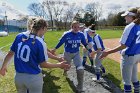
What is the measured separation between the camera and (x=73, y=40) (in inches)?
373

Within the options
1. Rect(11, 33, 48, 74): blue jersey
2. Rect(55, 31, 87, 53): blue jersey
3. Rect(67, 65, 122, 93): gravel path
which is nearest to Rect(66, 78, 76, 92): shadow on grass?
Rect(67, 65, 122, 93): gravel path

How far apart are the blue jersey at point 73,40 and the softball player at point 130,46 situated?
98.3 inches

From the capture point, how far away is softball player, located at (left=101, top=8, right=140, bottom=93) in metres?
6.64

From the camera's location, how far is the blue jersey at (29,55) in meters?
5.24

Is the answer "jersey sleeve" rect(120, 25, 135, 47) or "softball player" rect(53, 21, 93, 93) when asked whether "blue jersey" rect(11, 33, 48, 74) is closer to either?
"jersey sleeve" rect(120, 25, 135, 47)

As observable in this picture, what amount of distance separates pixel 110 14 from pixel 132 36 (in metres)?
107

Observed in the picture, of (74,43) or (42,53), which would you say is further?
(74,43)

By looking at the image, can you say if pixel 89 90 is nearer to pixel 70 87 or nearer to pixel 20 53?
pixel 70 87

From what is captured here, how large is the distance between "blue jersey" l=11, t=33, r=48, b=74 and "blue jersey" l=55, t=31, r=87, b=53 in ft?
13.6

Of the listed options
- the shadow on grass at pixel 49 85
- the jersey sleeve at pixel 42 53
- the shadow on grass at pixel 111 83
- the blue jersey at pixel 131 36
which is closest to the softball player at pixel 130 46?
the blue jersey at pixel 131 36

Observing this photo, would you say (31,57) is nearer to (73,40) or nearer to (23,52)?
(23,52)

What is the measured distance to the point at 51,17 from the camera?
330ft

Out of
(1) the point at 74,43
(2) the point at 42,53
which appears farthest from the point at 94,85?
(2) the point at 42,53

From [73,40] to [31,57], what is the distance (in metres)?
4.27
